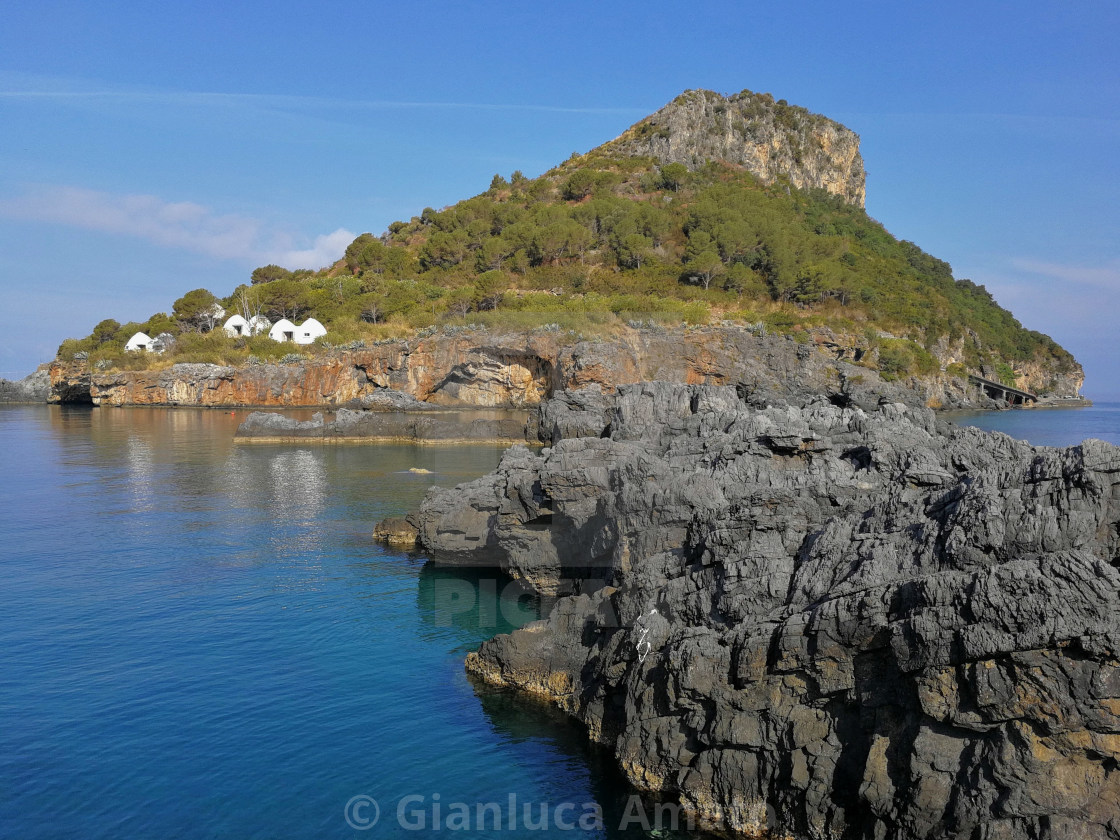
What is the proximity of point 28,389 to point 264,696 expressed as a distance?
93.0 m

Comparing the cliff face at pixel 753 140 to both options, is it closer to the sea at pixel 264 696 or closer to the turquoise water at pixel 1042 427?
the turquoise water at pixel 1042 427

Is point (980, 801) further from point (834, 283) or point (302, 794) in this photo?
point (834, 283)

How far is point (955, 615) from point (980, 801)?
149cm

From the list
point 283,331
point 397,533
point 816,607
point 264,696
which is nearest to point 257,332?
point 283,331

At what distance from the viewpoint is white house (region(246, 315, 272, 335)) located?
79.3 meters

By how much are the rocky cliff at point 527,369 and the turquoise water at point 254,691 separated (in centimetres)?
3129

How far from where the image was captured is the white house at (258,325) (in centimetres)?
7934

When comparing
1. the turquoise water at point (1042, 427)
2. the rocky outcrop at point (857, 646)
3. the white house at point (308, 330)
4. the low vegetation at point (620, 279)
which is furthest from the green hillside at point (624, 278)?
the rocky outcrop at point (857, 646)

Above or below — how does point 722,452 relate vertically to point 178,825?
above

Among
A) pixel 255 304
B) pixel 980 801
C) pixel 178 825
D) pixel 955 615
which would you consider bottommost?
pixel 178 825

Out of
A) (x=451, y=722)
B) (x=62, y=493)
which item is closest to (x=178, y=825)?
(x=451, y=722)

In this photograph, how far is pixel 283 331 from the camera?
76.1 m

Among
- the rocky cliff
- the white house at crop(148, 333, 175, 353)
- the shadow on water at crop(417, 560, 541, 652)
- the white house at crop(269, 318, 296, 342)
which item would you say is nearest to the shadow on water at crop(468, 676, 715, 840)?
the shadow on water at crop(417, 560, 541, 652)

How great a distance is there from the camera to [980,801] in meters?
6.45
